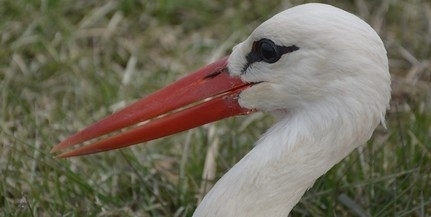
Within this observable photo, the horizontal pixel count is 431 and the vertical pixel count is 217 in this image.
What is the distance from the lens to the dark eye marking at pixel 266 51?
11.5ft

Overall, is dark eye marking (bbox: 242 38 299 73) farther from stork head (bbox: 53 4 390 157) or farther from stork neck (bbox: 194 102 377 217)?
stork neck (bbox: 194 102 377 217)

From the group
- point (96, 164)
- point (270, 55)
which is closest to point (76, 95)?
point (96, 164)

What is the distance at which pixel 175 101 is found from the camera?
3.77m

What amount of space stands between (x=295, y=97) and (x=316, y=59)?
6.2 inches

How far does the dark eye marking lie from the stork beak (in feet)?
0.38

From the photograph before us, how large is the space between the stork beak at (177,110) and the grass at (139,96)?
1.87ft

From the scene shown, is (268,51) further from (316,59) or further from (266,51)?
(316,59)

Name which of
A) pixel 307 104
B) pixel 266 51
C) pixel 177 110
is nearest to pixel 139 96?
pixel 177 110

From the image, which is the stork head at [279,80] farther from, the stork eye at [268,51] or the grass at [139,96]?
the grass at [139,96]

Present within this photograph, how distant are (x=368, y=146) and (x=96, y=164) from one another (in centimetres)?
123

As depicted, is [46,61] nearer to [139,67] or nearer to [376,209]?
[139,67]

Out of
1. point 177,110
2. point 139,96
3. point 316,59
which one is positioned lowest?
point 139,96

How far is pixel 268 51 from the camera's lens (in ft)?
11.7

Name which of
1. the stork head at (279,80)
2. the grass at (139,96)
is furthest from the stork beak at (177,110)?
the grass at (139,96)
